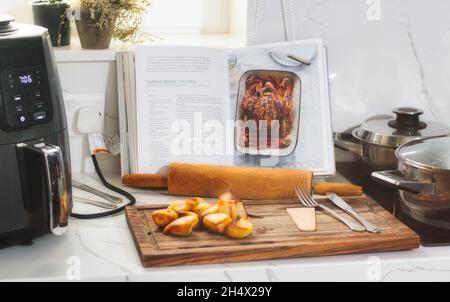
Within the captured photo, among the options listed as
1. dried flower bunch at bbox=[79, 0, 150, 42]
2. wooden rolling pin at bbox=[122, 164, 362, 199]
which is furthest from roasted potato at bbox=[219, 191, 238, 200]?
dried flower bunch at bbox=[79, 0, 150, 42]

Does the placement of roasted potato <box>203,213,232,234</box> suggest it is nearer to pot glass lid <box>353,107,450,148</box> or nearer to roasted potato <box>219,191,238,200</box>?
roasted potato <box>219,191,238,200</box>

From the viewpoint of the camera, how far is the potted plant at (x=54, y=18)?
1.59 metres

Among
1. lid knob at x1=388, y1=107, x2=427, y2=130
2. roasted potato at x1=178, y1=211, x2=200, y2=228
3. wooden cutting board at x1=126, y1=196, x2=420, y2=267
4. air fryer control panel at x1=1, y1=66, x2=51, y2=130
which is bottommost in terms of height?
wooden cutting board at x1=126, y1=196, x2=420, y2=267

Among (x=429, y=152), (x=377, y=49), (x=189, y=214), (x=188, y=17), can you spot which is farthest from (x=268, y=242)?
(x=188, y=17)

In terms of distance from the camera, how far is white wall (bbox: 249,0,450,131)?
1.63 m

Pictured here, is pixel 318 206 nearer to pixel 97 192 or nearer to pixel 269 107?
pixel 269 107

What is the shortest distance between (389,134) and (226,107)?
0.36 meters

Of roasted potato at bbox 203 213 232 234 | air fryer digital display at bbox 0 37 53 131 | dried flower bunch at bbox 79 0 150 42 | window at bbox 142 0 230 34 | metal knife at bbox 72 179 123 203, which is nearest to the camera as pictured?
air fryer digital display at bbox 0 37 53 131

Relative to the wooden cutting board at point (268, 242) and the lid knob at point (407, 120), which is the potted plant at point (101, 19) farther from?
the lid knob at point (407, 120)

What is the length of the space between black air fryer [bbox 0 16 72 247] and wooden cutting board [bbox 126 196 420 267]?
0.16m

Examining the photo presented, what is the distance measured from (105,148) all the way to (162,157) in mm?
144

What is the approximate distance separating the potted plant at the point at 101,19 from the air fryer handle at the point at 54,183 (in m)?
0.48

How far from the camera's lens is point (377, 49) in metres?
1.68
